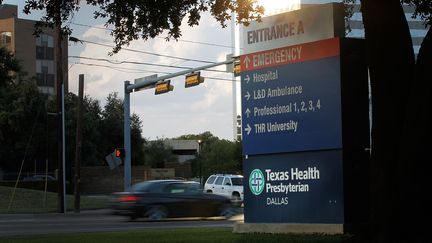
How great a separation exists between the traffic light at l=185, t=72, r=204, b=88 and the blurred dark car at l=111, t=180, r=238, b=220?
6519 mm

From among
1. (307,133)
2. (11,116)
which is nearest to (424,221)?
(307,133)

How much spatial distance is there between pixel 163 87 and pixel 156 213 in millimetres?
9385

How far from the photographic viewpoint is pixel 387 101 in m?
8.42

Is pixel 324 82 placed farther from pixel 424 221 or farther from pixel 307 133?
pixel 424 221

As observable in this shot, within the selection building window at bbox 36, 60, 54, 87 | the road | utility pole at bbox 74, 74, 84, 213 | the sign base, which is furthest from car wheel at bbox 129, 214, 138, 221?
building window at bbox 36, 60, 54, 87

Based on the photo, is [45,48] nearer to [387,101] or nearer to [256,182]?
[256,182]

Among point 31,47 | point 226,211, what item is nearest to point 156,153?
point 31,47

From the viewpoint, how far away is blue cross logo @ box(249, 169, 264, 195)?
13002mm

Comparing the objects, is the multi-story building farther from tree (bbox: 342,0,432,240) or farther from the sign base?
tree (bbox: 342,0,432,240)

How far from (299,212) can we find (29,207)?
28.6 m

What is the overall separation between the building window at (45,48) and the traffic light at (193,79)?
59688mm

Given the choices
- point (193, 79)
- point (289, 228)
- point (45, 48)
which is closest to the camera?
point (289, 228)

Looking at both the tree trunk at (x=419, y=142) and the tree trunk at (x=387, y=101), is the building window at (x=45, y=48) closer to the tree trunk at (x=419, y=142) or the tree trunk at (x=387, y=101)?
the tree trunk at (x=387, y=101)

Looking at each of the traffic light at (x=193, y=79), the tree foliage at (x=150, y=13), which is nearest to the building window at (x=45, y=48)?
the traffic light at (x=193, y=79)
